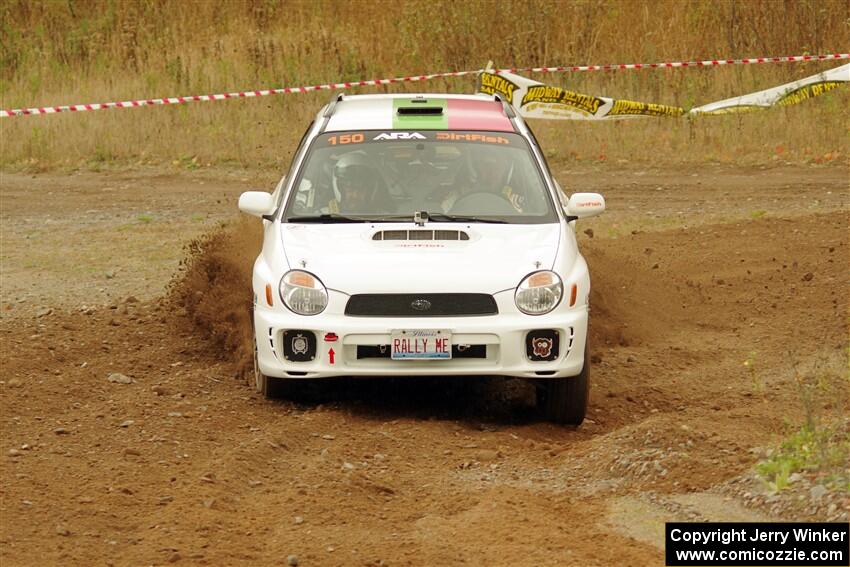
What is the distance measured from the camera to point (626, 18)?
2422 centimetres

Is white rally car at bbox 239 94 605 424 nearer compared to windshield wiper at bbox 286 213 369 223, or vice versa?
white rally car at bbox 239 94 605 424

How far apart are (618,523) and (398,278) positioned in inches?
87.5

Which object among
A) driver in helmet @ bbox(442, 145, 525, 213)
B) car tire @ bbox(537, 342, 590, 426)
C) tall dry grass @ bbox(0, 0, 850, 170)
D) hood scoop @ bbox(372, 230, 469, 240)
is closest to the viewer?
car tire @ bbox(537, 342, 590, 426)

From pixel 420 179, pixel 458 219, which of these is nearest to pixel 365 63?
pixel 420 179

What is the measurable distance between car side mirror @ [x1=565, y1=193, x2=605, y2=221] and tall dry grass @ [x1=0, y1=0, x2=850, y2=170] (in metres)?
11.2

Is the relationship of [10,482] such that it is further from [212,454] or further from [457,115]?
[457,115]

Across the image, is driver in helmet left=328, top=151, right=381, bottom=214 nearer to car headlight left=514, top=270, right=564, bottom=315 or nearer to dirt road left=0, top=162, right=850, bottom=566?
dirt road left=0, top=162, right=850, bottom=566

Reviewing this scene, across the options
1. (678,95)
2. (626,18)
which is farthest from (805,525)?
(626,18)

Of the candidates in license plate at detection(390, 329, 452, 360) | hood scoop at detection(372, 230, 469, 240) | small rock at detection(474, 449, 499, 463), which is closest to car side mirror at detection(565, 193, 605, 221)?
hood scoop at detection(372, 230, 469, 240)

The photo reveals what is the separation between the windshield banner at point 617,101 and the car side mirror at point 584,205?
475 inches

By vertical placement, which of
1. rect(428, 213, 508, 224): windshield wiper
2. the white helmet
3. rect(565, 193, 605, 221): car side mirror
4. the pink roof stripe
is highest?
the pink roof stripe

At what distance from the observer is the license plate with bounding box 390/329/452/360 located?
25.0 feet

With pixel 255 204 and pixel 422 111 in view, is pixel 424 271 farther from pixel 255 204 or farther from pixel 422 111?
pixel 422 111

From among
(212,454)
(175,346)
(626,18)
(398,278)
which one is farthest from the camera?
(626,18)
